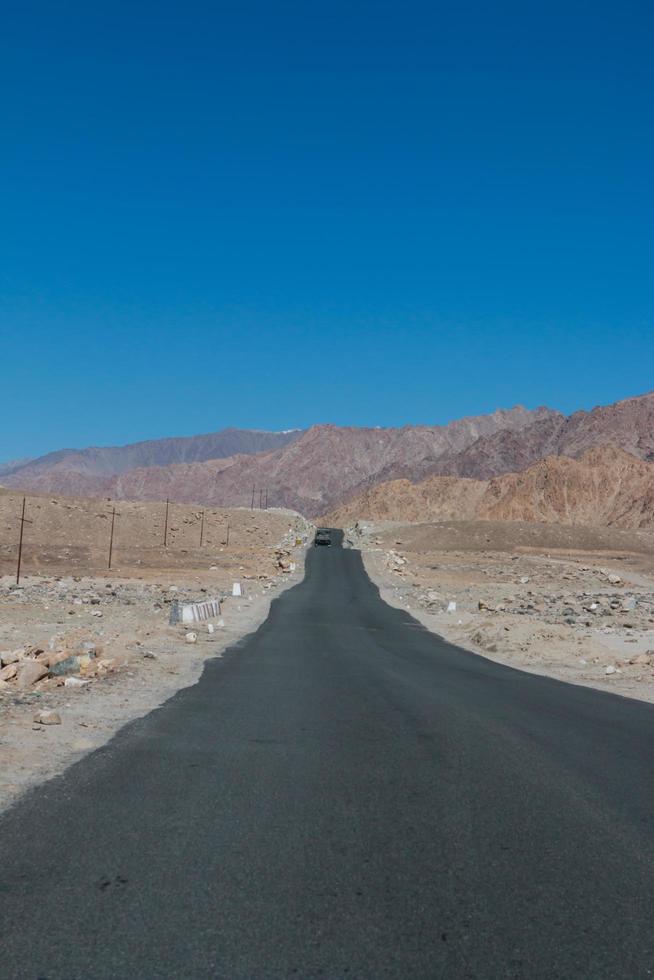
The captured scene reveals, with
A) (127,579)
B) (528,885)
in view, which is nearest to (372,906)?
(528,885)

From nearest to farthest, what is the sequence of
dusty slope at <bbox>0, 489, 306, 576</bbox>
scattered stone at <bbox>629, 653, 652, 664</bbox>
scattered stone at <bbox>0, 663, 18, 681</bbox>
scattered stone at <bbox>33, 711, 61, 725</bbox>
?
1. scattered stone at <bbox>33, 711, 61, 725</bbox>
2. scattered stone at <bbox>0, 663, 18, 681</bbox>
3. scattered stone at <bbox>629, 653, 652, 664</bbox>
4. dusty slope at <bbox>0, 489, 306, 576</bbox>

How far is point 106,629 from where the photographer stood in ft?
86.9

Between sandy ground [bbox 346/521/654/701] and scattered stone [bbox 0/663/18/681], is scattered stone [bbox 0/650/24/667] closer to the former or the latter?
scattered stone [bbox 0/663/18/681]

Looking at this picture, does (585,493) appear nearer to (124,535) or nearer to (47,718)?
(124,535)

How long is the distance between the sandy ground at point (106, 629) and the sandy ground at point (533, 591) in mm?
8098

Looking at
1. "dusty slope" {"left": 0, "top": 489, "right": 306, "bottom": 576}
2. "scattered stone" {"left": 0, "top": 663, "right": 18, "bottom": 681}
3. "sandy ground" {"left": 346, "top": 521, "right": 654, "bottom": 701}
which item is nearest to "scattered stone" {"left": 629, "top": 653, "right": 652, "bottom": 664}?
"sandy ground" {"left": 346, "top": 521, "right": 654, "bottom": 701}

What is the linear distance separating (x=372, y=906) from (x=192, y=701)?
7.65 meters

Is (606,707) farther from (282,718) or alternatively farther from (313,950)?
(313,950)

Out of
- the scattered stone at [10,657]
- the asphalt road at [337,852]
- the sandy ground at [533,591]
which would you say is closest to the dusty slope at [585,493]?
the sandy ground at [533,591]

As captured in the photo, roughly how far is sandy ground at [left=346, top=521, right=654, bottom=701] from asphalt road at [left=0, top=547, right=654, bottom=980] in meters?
8.32

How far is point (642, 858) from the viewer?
5.56 meters

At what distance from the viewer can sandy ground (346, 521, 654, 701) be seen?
74.8 ft

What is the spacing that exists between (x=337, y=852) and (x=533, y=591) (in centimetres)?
5417

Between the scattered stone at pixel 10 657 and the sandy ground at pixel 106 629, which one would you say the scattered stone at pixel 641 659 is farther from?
the scattered stone at pixel 10 657
